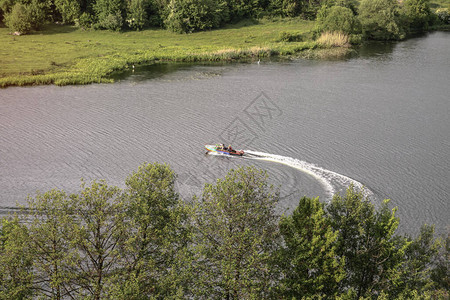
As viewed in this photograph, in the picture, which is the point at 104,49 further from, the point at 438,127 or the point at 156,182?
the point at 156,182

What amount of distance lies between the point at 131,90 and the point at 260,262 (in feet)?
190

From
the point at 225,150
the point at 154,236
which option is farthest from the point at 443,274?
the point at 225,150

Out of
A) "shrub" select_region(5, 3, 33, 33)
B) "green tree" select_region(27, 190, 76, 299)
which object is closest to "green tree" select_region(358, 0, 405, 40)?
"shrub" select_region(5, 3, 33, 33)

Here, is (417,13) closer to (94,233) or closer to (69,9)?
(69,9)

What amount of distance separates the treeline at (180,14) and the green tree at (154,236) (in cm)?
9705

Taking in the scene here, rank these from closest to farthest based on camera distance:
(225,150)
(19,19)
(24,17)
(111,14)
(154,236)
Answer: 1. (154,236)
2. (225,150)
3. (19,19)
4. (24,17)
5. (111,14)

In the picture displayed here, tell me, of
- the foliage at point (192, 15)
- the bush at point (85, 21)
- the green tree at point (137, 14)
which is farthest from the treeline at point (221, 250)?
the bush at point (85, 21)

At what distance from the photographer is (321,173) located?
48.4 m

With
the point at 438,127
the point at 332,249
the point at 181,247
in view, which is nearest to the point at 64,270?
the point at 181,247

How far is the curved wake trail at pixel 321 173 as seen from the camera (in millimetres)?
45487

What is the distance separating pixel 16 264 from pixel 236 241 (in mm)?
13233

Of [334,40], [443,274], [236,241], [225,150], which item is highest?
[334,40]

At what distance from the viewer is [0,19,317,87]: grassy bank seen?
88.3 metres

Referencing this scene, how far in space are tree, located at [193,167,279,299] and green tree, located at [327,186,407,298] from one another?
4717mm
